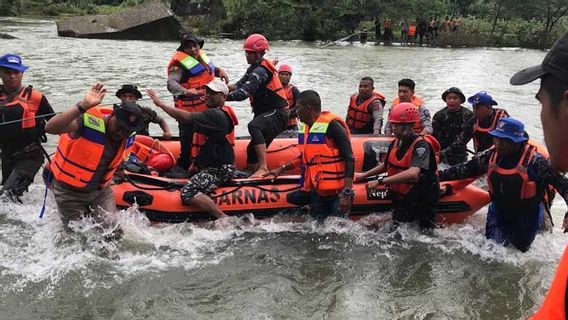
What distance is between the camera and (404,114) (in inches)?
183

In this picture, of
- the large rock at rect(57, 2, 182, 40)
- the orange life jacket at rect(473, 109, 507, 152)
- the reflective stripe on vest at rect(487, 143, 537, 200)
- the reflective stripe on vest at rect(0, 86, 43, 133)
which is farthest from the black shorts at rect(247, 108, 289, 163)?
the large rock at rect(57, 2, 182, 40)

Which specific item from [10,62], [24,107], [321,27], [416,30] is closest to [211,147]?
[24,107]

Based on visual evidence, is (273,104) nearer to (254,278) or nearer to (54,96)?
(254,278)

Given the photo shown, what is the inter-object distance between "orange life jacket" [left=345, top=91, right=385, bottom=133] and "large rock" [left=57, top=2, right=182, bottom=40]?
19804mm

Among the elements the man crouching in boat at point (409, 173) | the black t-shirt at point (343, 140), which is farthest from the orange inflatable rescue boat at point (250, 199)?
the black t-shirt at point (343, 140)

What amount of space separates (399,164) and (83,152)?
2.65m

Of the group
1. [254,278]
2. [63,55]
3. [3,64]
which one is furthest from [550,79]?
[63,55]

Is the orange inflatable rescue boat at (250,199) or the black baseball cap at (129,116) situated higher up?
the black baseball cap at (129,116)

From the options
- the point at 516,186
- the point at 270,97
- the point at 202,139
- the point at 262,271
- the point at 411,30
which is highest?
the point at 270,97

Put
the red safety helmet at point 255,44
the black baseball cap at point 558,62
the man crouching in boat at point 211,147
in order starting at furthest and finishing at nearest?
1. the red safety helmet at point 255,44
2. the man crouching in boat at point 211,147
3. the black baseball cap at point 558,62

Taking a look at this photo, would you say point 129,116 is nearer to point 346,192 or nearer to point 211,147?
point 211,147

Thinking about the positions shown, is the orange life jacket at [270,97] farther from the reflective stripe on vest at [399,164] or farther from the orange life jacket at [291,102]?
the reflective stripe on vest at [399,164]

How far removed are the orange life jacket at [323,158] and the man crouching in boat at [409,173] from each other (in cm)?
36

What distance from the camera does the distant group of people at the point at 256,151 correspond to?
3.95 metres
